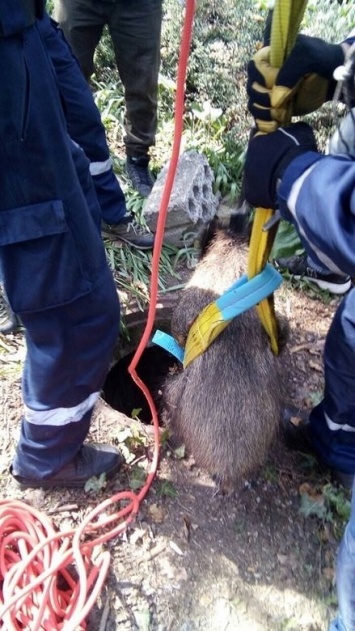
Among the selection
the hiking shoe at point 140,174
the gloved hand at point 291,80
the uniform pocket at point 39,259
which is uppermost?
the gloved hand at point 291,80

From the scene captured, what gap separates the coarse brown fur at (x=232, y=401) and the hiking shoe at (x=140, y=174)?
5.48 feet

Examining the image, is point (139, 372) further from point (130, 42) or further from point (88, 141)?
point (130, 42)

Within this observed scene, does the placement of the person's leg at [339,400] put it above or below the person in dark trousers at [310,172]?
below

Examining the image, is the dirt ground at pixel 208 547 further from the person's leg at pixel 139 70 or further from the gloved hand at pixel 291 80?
the person's leg at pixel 139 70

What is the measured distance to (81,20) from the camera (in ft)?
10.4

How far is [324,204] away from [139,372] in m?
2.34

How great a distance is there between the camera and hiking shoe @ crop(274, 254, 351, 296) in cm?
321

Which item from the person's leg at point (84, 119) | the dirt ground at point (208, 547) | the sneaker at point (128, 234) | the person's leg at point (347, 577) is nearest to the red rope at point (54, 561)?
the dirt ground at point (208, 547)

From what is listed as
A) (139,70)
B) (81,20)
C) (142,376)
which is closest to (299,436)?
(142,376)

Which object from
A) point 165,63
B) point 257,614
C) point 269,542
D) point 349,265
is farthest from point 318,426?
point 165,63

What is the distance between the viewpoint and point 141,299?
3135mm

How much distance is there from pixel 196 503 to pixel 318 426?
58 cm

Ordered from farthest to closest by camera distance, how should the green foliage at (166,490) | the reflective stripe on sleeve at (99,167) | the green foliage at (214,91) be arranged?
the green foliage at (214,91) < the reflective stripe on sleeve at (99,167) < the green foliage at (166,490)

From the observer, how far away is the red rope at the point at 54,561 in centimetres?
179
